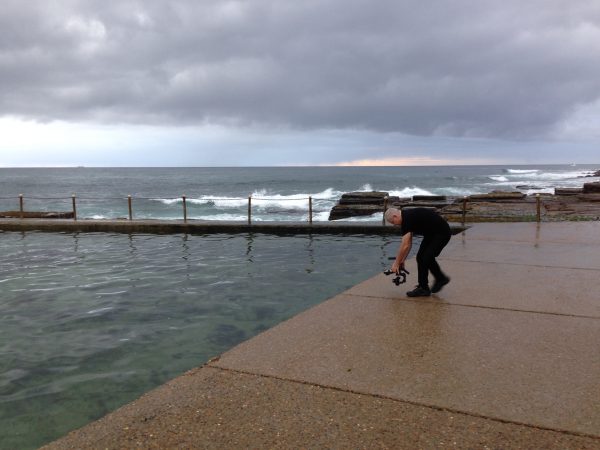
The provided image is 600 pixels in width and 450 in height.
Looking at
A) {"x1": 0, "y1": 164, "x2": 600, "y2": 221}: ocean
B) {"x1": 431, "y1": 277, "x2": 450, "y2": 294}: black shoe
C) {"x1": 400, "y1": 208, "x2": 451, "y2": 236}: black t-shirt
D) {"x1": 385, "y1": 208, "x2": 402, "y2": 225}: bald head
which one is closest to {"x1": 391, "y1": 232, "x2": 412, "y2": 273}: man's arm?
{"x1": 400, "y1": 208, "x2": 451, "y2": 236}: black t-shirt

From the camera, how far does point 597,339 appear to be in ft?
15.9

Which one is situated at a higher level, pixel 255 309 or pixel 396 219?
pixel 396 219

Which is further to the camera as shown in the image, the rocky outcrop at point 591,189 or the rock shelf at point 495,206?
the rocky outcrop at point 591,189

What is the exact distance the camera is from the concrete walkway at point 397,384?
315 centimetres

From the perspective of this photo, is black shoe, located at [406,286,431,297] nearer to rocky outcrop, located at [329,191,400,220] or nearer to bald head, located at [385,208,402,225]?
bald head, located at [385,208,402,225]

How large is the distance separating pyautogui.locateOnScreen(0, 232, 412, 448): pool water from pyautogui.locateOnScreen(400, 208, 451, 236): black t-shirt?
2278 mm

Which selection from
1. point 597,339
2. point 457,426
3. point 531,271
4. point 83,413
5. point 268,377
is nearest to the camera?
point 457,426

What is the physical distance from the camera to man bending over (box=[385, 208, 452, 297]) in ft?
20.5

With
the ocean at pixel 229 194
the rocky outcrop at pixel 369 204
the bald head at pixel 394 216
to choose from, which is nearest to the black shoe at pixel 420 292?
the bald head at pixel 394 216

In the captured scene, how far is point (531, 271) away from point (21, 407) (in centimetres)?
747

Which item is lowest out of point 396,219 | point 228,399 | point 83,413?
point 83,413

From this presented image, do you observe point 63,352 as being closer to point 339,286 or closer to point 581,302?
point 339,286

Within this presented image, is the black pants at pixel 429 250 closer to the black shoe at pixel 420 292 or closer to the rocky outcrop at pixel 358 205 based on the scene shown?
the black shoe at pixel 420 292

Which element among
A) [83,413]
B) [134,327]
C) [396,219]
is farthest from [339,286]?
[83,413]
